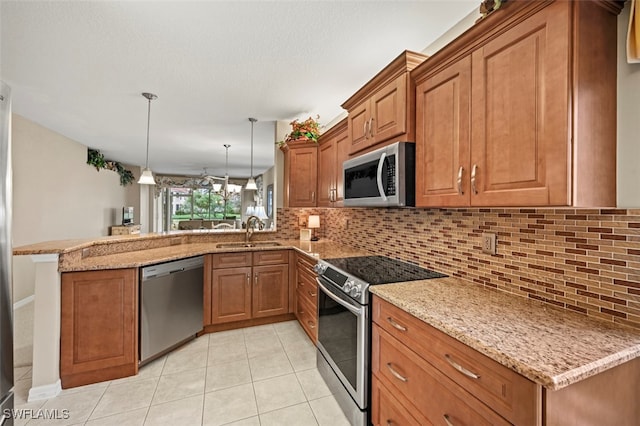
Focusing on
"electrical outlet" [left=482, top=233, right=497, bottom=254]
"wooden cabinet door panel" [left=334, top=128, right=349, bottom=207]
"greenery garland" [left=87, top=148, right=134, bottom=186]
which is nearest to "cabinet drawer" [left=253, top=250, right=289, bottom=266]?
"wooden cabinet door panel" [left=334, top=128, right=349, bottom=207]

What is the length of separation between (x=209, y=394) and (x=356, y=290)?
137cm

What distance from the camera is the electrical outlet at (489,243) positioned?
1517 millimetres

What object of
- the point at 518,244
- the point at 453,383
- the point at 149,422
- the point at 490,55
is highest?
the point at 490,55

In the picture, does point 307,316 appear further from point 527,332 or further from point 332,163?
point 527,332

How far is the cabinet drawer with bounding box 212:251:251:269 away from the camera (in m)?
2.90

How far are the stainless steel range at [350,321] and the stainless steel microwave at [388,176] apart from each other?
1.61 feet

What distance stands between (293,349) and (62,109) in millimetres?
4085

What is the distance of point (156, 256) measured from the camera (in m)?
2.48

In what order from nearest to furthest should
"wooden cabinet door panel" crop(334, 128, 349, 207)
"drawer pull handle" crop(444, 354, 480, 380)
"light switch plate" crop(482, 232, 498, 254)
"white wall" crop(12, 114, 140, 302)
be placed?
"drawer pull handle" crop(444, 354, 480, 380) → "light switch plate" crop(482, 232, 498, 254) → "wooden cabinet door panel" crop(334, 128, 349, 207) → "white wall" crop(12, 114, 140, 302)

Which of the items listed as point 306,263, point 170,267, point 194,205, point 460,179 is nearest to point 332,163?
point 306,263

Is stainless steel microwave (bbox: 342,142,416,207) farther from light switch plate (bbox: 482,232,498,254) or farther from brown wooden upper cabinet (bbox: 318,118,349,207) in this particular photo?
brown wooden upper cabinet (bbox: 318,118,349,207)

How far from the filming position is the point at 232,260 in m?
2.96

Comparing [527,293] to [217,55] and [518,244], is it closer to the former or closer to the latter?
[518,244]

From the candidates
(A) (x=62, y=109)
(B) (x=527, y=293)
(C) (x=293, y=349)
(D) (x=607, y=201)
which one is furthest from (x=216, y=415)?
(A) (x=62, y=109)
